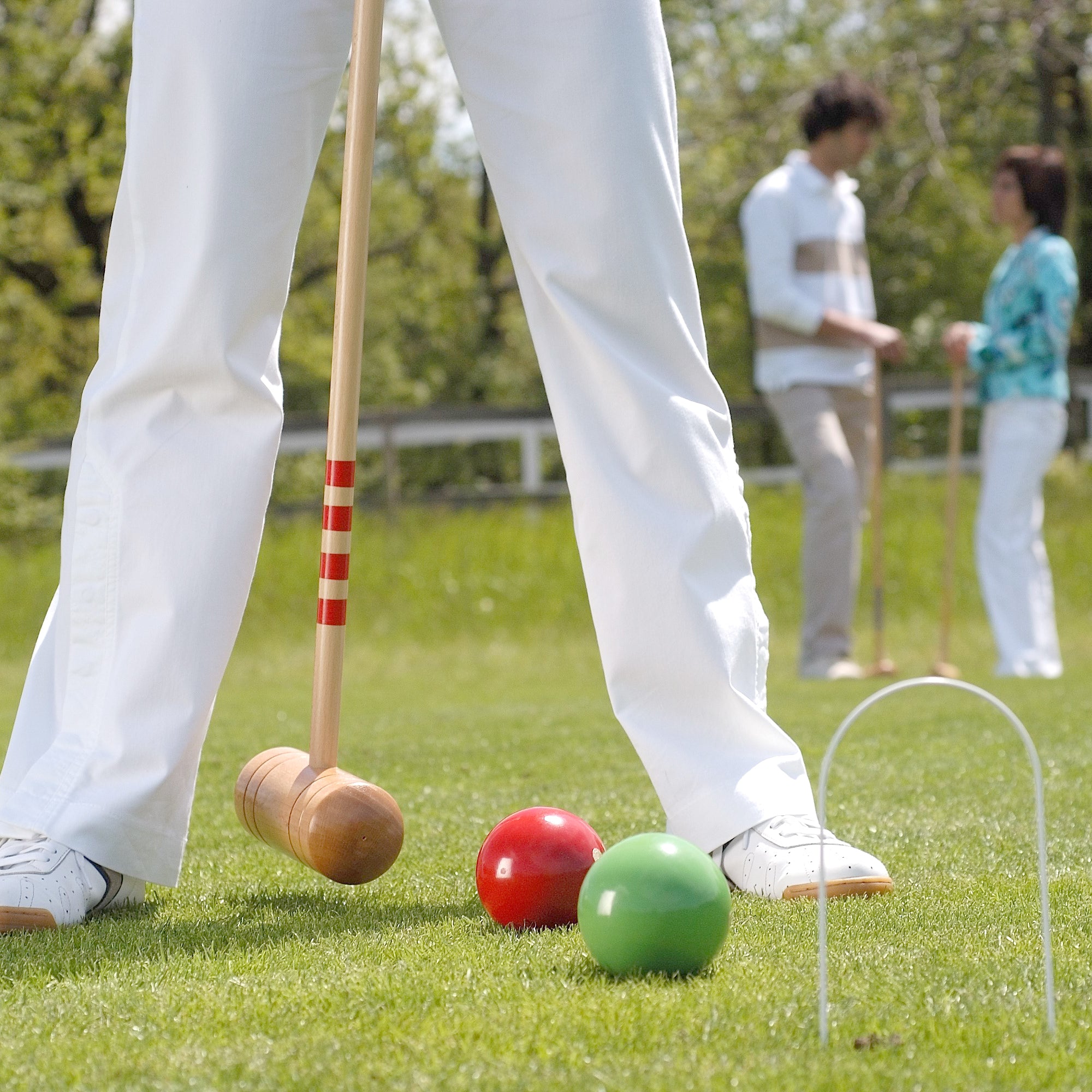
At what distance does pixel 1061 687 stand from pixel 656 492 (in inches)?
145

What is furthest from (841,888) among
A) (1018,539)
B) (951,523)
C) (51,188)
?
(51,188)

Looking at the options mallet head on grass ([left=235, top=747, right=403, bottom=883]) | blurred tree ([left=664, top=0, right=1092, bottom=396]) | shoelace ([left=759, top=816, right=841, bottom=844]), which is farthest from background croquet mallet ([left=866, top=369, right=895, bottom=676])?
mallet head on grass ([left=235, top=747, right=403, bottom=883])

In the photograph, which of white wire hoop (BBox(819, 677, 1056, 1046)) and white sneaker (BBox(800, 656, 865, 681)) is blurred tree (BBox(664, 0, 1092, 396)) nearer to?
white sneaker (BBox(800, 656, 865, 681))

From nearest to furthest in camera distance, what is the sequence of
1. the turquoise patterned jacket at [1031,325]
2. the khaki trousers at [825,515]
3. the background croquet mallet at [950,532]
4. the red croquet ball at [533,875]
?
1. the red croquet ball at [533,875]
2. the khaki trousers at [825,515]
3. the turquoise patterned jacket at [1031,325]
4. the background croquet mallet at [950,532]

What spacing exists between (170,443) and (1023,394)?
528cm

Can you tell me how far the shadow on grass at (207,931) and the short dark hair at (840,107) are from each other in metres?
5.09

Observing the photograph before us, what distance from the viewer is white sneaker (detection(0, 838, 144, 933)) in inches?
76.8

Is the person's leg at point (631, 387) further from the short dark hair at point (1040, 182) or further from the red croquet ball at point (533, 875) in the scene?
the short dark hair at point (1040, 182)

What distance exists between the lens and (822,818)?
134 centimetres

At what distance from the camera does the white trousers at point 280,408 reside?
2066mm

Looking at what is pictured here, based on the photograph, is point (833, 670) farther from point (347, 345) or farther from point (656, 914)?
point (656, 914)

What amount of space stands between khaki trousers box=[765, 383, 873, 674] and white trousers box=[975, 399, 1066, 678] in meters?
0.71

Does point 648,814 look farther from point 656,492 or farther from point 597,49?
point 597,49

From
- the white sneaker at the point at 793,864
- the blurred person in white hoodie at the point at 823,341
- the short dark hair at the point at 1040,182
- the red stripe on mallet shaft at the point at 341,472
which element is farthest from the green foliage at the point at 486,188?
the white sneaker at the point at 793,864
